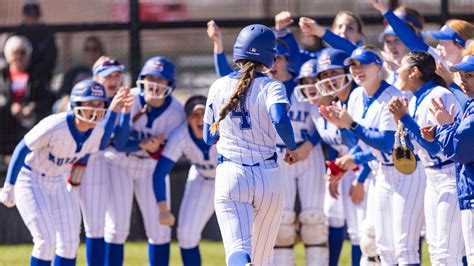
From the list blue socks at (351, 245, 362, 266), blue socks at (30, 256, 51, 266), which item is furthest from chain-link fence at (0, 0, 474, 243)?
blue socks at (30, 256, 51, 266)

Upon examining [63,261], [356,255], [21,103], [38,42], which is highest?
[38,42]

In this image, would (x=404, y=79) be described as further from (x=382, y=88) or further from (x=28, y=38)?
(x=28, y=38)

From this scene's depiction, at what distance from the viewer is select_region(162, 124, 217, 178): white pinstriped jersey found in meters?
8.53

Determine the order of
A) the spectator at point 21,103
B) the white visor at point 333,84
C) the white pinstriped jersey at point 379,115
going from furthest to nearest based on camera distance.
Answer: the spectator at point 21,103 < the white visor at point 333,84 < the white pinstriped jersey at point 379,115

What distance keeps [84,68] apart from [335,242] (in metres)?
3.35

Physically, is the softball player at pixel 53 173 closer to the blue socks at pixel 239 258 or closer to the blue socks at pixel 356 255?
the blue socks at pixel 239 258

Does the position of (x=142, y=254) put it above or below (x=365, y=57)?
below

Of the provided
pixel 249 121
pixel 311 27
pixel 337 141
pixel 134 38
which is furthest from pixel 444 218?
pixel 134 38

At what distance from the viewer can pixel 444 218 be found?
6918 mm

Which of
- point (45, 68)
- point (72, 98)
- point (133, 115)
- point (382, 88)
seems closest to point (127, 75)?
point (45, 68)

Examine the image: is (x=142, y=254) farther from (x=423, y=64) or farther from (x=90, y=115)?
(x=423, y=64)

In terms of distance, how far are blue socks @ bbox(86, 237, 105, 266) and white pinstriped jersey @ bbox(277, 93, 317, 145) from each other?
180 cm

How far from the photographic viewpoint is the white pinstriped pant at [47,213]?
7.76 m

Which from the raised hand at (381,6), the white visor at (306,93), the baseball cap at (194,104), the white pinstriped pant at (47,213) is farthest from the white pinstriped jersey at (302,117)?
the white pinstriped pant at (47,213)
